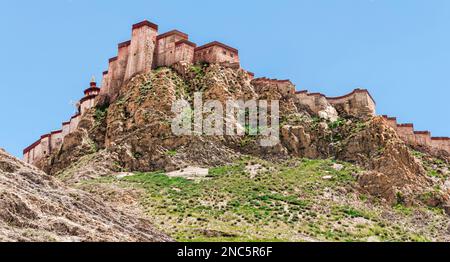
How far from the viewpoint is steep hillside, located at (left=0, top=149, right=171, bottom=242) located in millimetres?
32062

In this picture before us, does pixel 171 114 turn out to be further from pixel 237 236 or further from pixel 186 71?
pixel 237 236

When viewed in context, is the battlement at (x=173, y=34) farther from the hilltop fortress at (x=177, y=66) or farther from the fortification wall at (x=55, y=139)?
the fortification wall at (x=55, y=139)

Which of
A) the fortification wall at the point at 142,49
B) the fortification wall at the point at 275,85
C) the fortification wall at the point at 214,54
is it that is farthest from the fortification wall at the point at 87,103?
the fortification wall at the point at 275,85

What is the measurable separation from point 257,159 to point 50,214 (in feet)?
116

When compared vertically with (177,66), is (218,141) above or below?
below

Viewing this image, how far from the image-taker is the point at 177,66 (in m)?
76.0

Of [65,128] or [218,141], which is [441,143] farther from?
[65,128]

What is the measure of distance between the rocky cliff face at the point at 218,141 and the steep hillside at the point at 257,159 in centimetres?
9

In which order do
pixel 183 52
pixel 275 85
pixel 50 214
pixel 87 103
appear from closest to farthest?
pixel 50 214 → pixel 275 85 → pixel 183 52 → pixel 87 103

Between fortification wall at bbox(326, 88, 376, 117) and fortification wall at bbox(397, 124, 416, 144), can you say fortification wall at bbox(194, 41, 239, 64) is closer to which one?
fortification wall at bbox(326, 88, 376, 117)

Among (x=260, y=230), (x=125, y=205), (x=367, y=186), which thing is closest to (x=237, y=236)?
(x=260, y=230)

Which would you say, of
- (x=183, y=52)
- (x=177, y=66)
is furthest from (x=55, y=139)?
(x=183, y=52)

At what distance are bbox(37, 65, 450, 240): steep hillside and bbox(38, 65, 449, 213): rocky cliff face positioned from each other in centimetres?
9
